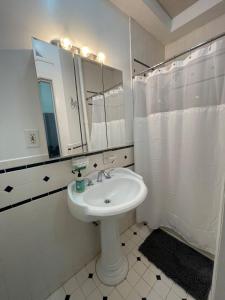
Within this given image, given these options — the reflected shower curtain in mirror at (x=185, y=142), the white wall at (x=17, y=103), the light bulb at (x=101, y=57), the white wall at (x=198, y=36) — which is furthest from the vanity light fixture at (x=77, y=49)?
the white wall at (x=198, y=36)

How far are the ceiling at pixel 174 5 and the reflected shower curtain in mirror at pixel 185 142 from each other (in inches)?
27.3

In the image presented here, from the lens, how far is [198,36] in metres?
1.59

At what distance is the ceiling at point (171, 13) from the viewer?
4.24ft

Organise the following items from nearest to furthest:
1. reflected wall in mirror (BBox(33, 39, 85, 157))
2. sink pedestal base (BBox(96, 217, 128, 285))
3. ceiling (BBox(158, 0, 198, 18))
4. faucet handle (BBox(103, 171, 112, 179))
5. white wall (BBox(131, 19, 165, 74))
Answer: reflected wall in mirror (BBox(33, 39, 85, 157)) → sink pedestal base (BBox(96, 217, 128, 285)) → faucet handle (BBox(103, 171, 112, 179)) → ceiling (BBox(158, 0, 198, 18)) → white wall (BBox(131, 19, 165, 74))

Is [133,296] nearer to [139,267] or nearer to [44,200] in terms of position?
[139,267]

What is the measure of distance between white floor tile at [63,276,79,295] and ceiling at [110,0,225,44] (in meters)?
2.44

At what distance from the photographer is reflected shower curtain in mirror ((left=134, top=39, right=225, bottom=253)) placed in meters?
1.10

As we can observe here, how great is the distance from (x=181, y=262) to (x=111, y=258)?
0.64 metres

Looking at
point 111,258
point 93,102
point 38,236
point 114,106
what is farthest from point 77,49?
point 111,258

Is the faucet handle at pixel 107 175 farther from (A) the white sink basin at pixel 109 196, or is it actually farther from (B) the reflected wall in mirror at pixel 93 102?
(B) the reflected wall in mirror at pixel 93 102

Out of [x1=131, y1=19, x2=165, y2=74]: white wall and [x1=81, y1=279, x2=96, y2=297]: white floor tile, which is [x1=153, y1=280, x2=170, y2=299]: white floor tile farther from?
[x1=131, y1=19, x2=165, y2=74]: white wall

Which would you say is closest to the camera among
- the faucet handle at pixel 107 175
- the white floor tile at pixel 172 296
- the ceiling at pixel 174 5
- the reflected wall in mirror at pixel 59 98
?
the reflected wall in mirror at pixel 59 98

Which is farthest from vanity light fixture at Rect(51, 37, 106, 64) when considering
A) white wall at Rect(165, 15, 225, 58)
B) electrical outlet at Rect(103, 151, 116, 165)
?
white wall at Rect(165, 15, 225, 58)

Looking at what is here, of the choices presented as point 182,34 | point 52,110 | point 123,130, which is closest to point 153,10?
point 182,34
